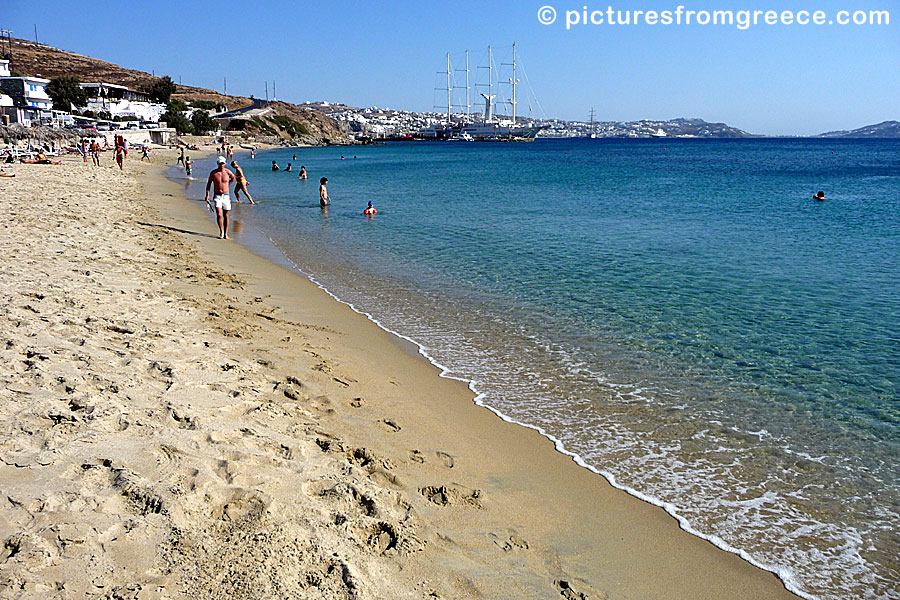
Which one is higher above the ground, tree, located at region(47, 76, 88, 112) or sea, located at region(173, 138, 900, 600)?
tree, located at region(47, 76, 88, 112)

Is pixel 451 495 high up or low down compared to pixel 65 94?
down

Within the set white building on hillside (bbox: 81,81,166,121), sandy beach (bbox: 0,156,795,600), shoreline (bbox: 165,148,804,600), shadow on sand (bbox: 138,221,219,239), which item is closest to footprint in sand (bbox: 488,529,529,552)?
sandy beach (bbox: 0,156,795,600)

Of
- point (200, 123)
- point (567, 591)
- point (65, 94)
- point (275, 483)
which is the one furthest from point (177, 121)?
point (567, 591)

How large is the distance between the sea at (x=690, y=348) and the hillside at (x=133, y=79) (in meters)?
121

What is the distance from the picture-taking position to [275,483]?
4227 millimetres

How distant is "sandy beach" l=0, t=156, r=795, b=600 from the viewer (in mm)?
3334

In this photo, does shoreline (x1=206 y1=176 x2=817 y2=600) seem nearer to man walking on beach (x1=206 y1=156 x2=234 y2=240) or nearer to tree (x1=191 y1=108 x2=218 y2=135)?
man walking on beach (x1=206 y1=156 x2=234 y2=240)

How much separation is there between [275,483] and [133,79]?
17698 centimetres

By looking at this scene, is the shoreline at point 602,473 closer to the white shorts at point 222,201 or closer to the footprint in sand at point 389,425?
the footprint in sand at point 389,425

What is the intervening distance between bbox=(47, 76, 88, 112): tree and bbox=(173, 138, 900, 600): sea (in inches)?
2967

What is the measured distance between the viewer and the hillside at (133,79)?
442 ft

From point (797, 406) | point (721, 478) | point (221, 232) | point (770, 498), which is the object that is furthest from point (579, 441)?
point (221, 232)

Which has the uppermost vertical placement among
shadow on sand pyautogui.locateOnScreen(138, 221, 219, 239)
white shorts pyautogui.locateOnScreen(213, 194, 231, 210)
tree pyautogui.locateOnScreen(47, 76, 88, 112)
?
tree pyautogui.locateOnScreen(47, 76, 88, 112)

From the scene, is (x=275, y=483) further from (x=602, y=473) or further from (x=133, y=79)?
(x=133, y=79)
